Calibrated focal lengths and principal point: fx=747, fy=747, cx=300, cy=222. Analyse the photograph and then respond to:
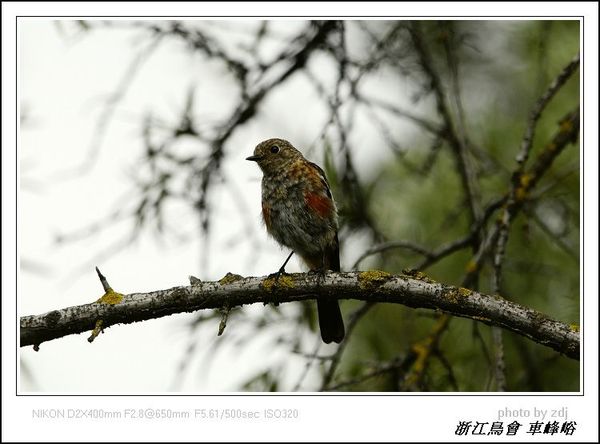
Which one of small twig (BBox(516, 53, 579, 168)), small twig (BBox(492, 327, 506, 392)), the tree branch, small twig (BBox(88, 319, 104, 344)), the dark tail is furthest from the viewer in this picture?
the dark tail

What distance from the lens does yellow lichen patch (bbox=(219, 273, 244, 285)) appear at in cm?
347

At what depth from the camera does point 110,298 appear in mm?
3387

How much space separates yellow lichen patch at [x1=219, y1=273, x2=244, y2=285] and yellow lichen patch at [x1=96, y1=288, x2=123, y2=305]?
0.47 metres

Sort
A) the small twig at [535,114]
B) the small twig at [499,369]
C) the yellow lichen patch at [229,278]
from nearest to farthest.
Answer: the yellow lichen patch at [229,278], the small twig at [499,369], the small twig at [535,114]

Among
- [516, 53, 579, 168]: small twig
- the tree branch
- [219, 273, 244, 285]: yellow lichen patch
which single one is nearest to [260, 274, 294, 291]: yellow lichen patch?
the tree branch

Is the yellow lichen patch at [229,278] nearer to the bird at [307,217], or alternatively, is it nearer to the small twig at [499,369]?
the bird at [307,217]

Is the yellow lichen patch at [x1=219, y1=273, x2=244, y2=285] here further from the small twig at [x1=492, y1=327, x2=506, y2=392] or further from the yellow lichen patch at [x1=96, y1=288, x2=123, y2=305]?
the small twig at [x1=492, y1=327, x2=506, y2=392]

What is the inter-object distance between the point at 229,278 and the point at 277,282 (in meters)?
0.23

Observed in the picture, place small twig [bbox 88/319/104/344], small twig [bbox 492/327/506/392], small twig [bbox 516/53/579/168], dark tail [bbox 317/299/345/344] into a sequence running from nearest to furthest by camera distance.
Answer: small twig [bbox 88/319/104/344]
small twig [bbox 492/327/506/392]
small twig [bbox 516/53/579/168]
dark tail [bbox 317/299/345/344]

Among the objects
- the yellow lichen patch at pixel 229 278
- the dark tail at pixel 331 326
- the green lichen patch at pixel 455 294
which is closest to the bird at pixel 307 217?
the dark tail at pixel 331 326

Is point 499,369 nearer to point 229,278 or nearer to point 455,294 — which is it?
point 455,294

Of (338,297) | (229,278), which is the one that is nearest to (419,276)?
(338,297)

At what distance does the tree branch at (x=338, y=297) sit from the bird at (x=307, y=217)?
1.15 meters

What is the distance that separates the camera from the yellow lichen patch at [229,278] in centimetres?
347
